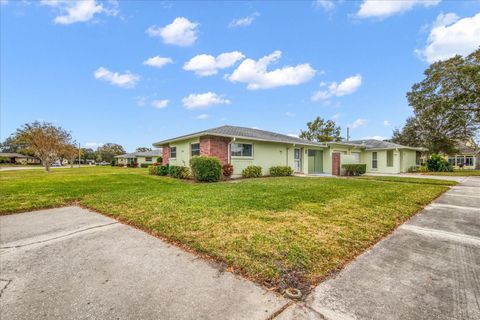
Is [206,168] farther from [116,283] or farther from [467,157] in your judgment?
[467,157]

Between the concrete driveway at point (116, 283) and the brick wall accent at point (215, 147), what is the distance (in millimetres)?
9650

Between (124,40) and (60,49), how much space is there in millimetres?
4186

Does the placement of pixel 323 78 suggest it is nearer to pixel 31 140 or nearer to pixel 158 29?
pixel 158 29

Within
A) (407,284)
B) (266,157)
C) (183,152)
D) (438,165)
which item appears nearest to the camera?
(407,284)

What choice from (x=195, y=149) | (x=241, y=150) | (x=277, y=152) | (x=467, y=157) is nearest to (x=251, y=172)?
(x=241, y=150)

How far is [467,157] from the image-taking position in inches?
1586

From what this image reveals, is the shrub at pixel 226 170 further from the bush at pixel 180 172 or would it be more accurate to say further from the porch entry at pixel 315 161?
the porch entry at pixel 315 161

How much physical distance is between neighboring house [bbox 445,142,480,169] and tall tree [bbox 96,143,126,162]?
88.6 meters

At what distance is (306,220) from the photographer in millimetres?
4543

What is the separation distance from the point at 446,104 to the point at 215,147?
86.4ft

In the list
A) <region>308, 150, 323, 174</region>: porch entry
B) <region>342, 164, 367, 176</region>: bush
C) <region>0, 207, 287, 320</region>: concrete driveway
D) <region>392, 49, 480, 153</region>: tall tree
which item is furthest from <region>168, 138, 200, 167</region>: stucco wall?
<region>392, 49, 480, 153</region>: tall tree

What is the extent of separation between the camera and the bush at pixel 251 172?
48.0 feet

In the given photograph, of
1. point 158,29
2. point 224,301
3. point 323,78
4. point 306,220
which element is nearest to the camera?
point 224,301

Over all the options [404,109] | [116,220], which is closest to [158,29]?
[116,220]
